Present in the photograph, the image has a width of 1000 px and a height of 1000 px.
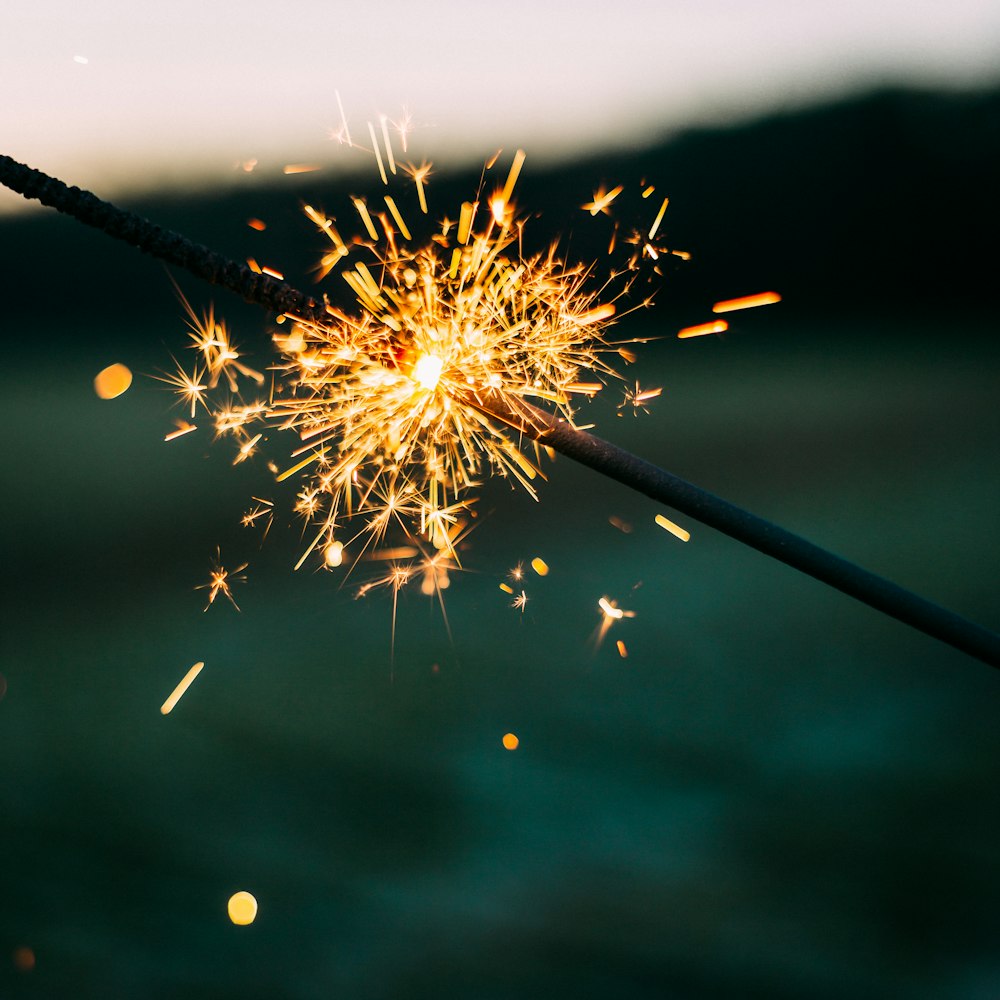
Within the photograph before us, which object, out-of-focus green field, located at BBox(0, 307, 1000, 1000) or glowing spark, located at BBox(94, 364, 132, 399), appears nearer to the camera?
out-of-focus green field, located at BBox(0, 307, 1000, 1000)

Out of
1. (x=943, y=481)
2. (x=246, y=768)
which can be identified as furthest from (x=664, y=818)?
(x=943, y=481)

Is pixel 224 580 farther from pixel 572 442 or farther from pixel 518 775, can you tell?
pixel 572 442

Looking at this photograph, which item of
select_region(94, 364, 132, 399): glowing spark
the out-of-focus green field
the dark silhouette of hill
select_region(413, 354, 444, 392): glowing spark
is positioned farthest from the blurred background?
select_region(94, 364, 132, 399): glowing spark

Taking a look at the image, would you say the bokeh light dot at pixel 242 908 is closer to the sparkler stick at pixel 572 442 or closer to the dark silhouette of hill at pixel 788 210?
the sparkler stick at pixel 572 442

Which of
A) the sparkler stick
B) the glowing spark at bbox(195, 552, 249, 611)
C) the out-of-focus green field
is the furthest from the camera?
the glowing spark at bbox(195, 552, 249, 611)

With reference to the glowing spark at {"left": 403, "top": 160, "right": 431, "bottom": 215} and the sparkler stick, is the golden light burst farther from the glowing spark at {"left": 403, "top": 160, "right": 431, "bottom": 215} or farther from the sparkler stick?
the sparkler stick
